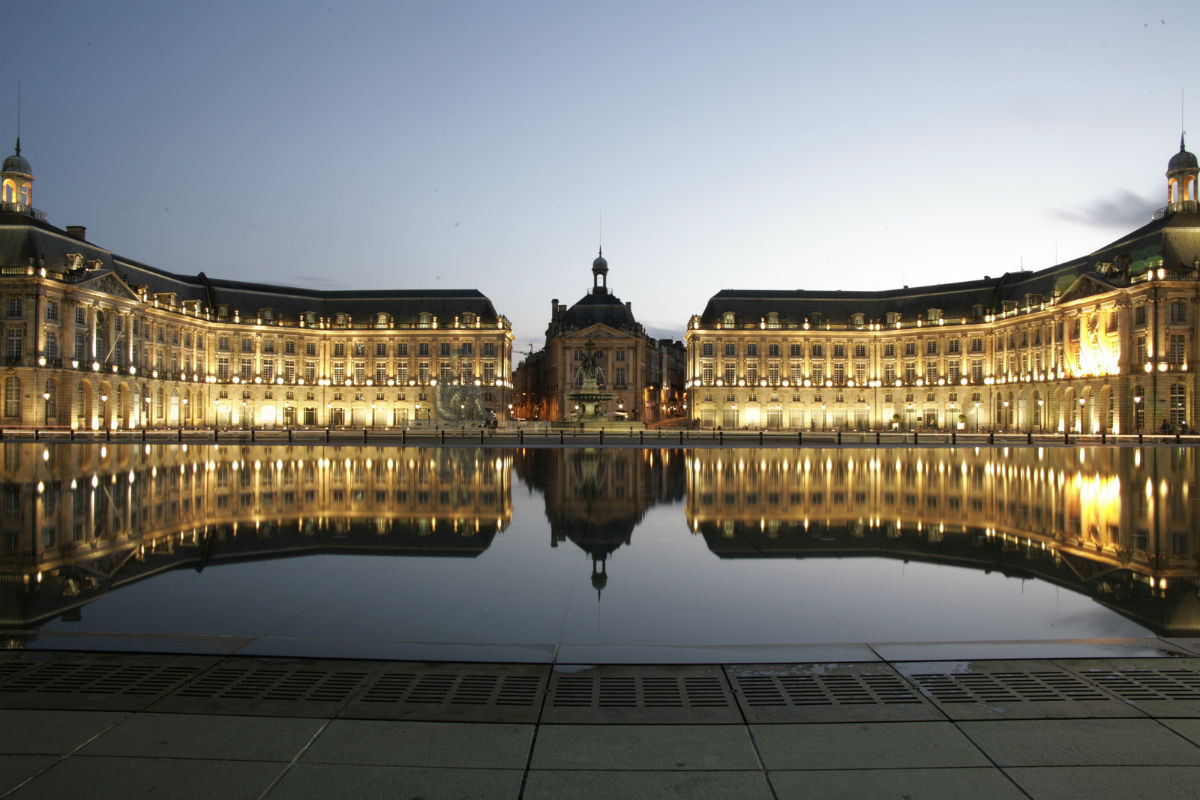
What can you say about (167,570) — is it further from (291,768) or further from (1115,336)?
(1115,336)

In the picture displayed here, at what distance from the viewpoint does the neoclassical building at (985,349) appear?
213ft

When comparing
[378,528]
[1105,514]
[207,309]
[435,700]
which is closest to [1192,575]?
[1105,514]

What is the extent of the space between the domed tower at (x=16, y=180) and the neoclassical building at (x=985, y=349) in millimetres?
72306

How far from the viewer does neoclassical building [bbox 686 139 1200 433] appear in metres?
64.9

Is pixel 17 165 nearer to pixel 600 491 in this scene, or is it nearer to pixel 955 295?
pixel 600 491

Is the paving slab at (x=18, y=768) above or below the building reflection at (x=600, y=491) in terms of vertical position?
below

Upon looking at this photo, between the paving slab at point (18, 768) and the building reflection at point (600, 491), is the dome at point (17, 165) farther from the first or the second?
the paving slab at point (18, 768)

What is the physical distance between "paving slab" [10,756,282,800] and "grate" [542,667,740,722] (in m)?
1.85

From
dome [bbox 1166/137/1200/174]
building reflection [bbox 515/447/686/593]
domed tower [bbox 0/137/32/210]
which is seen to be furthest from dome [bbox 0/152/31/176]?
dome [bbox 1166/137/1200/174]

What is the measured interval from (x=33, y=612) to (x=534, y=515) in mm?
8560

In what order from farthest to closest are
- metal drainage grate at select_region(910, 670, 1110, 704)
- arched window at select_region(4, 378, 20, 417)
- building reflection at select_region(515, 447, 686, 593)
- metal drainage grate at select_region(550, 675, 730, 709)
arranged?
arched window at select_region(4, 378, 20, 417) < building reflection at select_region(515, 447, 686, 593) < metal drainage grate at select_region(910, 670, 1110, 704) < metal drainage grate at select_region(550, 675, 730, 709)

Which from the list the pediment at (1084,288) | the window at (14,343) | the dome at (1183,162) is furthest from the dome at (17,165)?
the dome at (1183,162)

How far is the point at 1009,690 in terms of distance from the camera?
5980 mm

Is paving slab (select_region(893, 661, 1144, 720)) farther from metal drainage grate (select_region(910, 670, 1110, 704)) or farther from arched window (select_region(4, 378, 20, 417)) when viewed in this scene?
arched window (select_region(4, 378, 20, 417))
